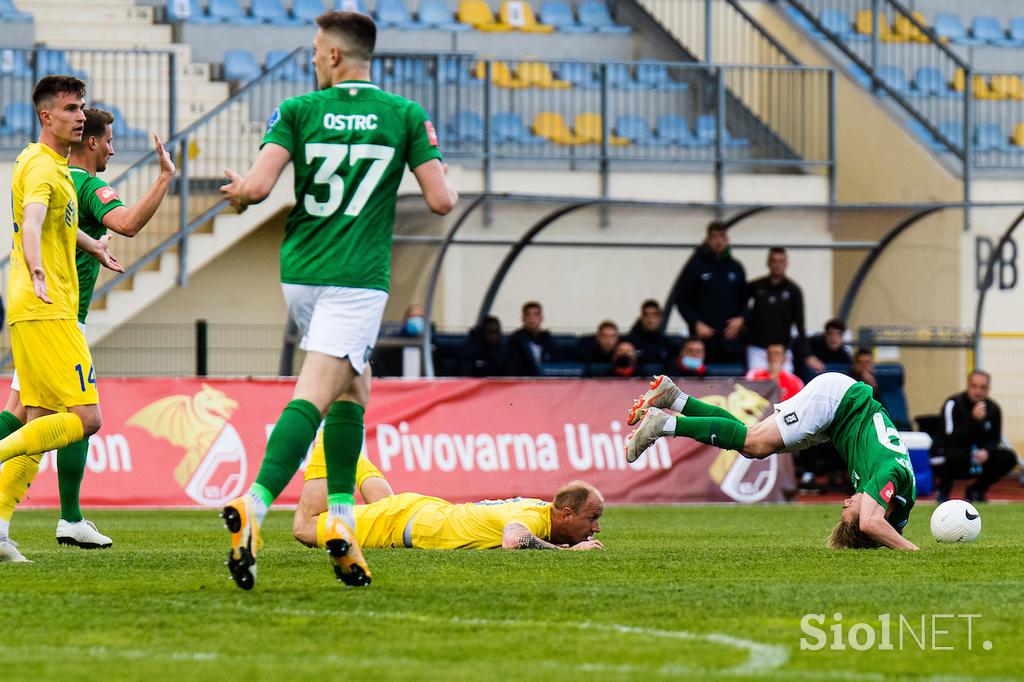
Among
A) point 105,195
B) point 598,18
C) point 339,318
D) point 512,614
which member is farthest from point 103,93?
point 512,614

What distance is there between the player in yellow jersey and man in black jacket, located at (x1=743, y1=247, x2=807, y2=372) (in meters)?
11.1

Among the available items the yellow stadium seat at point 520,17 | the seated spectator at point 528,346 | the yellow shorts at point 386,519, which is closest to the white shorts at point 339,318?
the yellow shorts at point 386,519

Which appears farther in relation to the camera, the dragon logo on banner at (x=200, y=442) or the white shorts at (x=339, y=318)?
the dragon logo on banner at (x=200, y=442)

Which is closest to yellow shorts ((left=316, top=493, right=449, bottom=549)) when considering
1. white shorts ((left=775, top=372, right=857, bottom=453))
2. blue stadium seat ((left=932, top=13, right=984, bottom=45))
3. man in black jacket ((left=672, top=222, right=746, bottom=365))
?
white shorts ((left=775, top=372, right=857, bottom=453))

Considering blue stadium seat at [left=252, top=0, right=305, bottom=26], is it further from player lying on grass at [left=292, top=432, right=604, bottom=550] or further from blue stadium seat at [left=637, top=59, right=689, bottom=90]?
player lying on grass at [left=292, top=432, right=604, bottom=550]

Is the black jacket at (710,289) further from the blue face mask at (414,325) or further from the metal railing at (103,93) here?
the metal railing at (103,93)

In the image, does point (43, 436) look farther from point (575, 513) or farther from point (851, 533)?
point (851, 533)

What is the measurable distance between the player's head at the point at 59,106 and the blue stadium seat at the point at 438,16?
52.0 ft

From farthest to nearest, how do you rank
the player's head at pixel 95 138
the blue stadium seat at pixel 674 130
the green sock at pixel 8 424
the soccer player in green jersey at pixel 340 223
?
the blue stadium seat at pixel 674 130, the player's head at pixel 95 138, the green sock at pixel 8 424, the soccer player in green jersey at pixel 340 223

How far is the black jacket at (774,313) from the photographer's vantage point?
707 inches

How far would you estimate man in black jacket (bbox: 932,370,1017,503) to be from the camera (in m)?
16.5

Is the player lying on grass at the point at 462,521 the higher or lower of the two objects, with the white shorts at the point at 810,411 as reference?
lower

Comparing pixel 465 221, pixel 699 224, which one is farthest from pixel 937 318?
pixel 465 221

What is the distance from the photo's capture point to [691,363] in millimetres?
17266
